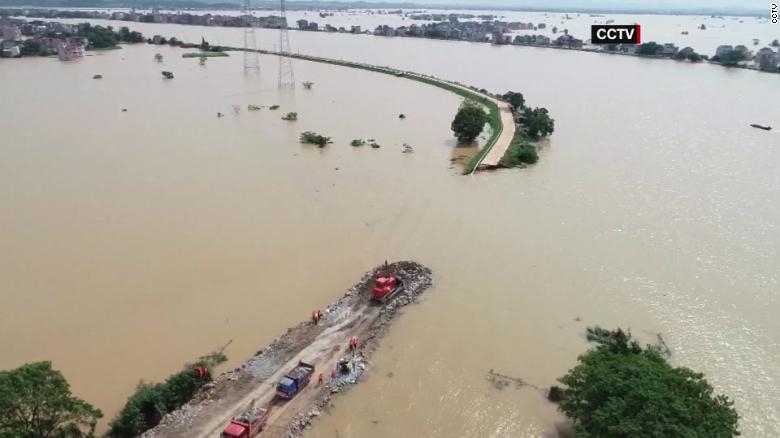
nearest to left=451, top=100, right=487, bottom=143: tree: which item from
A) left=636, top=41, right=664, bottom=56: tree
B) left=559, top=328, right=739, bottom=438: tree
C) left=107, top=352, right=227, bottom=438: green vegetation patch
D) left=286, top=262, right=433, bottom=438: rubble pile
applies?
left=286, top=262, right=433, bottom=438: rubble pile

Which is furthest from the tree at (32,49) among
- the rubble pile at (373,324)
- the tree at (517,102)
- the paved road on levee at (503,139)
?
the rubble pile at (373,324)

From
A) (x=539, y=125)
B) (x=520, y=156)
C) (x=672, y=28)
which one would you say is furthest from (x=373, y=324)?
(x=672, y=28)

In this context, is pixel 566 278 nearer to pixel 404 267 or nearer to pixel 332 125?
pixel 404 267

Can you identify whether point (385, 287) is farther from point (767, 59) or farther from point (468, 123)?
point (767, 59)

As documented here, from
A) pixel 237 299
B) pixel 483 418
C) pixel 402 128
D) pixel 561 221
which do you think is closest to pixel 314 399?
pixel 483 418

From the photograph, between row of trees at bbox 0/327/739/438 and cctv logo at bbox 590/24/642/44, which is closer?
row of trees at bbox 0/327/739/438

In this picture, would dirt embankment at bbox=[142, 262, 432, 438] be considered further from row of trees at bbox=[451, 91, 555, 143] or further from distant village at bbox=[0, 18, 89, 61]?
distant village at bbox=[0, 18, 89, 61]
